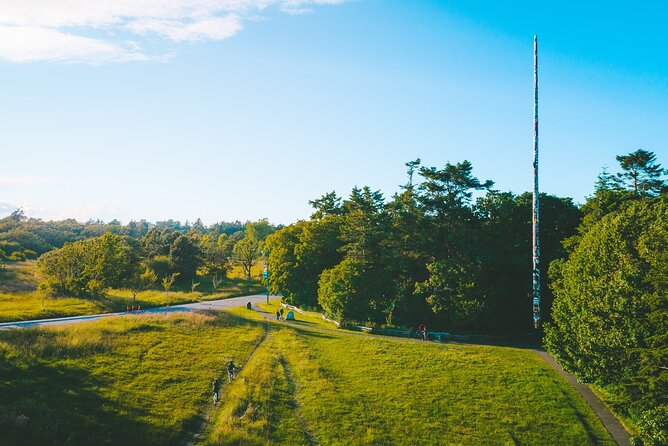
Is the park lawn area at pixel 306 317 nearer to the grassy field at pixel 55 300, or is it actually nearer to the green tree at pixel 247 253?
the grassy field at pixel 55 300

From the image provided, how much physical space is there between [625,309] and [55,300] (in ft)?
206

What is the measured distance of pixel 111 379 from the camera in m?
31.0

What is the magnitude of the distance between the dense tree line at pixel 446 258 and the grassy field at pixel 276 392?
6.26m

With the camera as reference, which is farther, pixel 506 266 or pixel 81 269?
pixel 81 269

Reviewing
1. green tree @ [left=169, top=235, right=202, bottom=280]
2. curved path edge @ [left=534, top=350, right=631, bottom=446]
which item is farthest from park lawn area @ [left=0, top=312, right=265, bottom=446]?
green tree @ [left=169, top=235, right=202, bottom=280]

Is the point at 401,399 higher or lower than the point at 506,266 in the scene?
lower

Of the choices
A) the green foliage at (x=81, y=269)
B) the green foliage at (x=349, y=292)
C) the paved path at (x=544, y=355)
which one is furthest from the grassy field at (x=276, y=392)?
the green foliage at (x=81, y=269)

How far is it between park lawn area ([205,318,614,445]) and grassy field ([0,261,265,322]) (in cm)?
2673

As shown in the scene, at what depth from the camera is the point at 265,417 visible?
27.4 meters

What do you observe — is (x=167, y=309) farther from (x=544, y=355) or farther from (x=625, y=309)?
(x=625, y=309)

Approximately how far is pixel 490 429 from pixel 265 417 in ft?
47.0

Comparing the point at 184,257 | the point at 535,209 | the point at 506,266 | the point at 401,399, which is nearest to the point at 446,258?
the point at 506,266

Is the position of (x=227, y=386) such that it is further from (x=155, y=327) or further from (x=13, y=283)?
(x=13, y=283)

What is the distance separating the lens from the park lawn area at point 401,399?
26.4 meters
